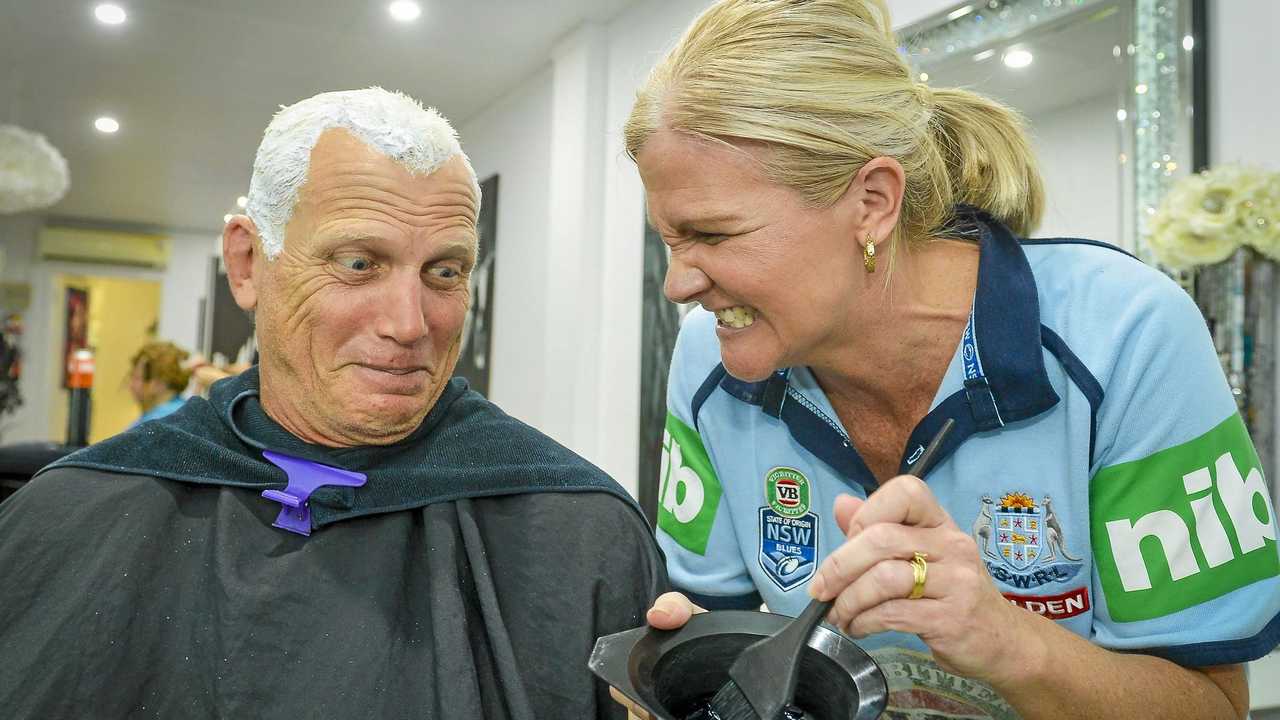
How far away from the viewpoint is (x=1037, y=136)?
2406 mm

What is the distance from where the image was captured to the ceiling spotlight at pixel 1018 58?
97.8 inches

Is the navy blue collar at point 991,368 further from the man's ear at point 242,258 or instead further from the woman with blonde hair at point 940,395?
the man's ear at point 242,258

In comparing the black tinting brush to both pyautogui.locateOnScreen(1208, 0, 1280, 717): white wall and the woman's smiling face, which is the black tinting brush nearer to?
the woman's smiling face

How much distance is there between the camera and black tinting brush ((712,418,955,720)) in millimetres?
853

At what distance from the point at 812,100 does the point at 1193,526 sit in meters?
0.64

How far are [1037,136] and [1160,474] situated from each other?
1489 mm

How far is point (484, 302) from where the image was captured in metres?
5.98

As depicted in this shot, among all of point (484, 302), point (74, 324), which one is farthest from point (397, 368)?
point (74, 324)

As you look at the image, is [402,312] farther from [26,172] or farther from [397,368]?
[26,172]

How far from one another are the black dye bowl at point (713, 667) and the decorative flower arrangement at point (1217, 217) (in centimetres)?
149

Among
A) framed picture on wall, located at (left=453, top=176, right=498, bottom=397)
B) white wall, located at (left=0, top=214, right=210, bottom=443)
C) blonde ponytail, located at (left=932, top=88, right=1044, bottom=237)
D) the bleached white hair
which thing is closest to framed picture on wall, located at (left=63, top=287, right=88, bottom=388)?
white wall, located at (left=0, top=214, right=210, bottom=443)

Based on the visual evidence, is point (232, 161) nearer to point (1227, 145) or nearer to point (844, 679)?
point (1227, 145)

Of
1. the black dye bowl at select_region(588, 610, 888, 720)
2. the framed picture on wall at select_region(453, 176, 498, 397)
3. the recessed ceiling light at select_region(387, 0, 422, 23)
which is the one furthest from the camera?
the framed picture on wall at select_region(453, 176, 498, 397)

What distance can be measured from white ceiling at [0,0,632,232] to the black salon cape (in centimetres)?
363
